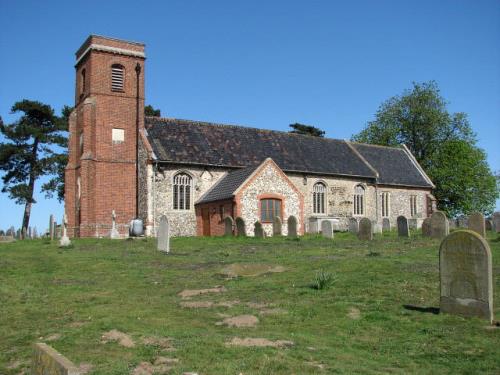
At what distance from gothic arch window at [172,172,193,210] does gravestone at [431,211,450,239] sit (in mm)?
14624

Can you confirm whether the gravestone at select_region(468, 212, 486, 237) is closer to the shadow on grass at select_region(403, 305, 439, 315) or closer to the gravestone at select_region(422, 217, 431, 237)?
the gravestone at select_region(422, 217, 431, 237)

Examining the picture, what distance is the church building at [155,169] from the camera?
94.3 ft

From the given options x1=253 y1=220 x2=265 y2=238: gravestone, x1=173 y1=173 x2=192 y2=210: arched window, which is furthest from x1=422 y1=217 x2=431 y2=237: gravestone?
x1=173 y1=173 x2=192 y2=210: arched window

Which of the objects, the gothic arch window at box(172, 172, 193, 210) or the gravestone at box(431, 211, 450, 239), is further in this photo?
the gothic arch window at box(172, 172, 193, 210)

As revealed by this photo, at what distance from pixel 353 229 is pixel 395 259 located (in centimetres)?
1428

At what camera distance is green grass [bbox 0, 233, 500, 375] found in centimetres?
668

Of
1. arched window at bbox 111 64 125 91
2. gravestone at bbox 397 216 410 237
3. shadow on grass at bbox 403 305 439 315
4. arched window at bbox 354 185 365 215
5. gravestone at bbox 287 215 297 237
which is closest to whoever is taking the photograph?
shadow on grass at bbox 403 305 439 315

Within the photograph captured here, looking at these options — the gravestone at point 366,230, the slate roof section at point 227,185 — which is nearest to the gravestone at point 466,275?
the gravestone at point 366,230

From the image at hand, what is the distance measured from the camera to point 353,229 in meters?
28.0

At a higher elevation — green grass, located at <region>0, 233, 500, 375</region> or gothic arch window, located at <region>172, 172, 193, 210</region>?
gothic arch window, located at <region>172, 172, 193, 210</region>

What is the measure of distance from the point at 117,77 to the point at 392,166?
22059 millimetres

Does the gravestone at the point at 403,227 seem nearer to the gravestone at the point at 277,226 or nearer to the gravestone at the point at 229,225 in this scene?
the gravestone at the point at 277,226

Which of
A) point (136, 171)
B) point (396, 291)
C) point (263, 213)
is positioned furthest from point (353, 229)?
point (396, 291)

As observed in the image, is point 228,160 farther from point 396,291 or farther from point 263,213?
point 396,291
